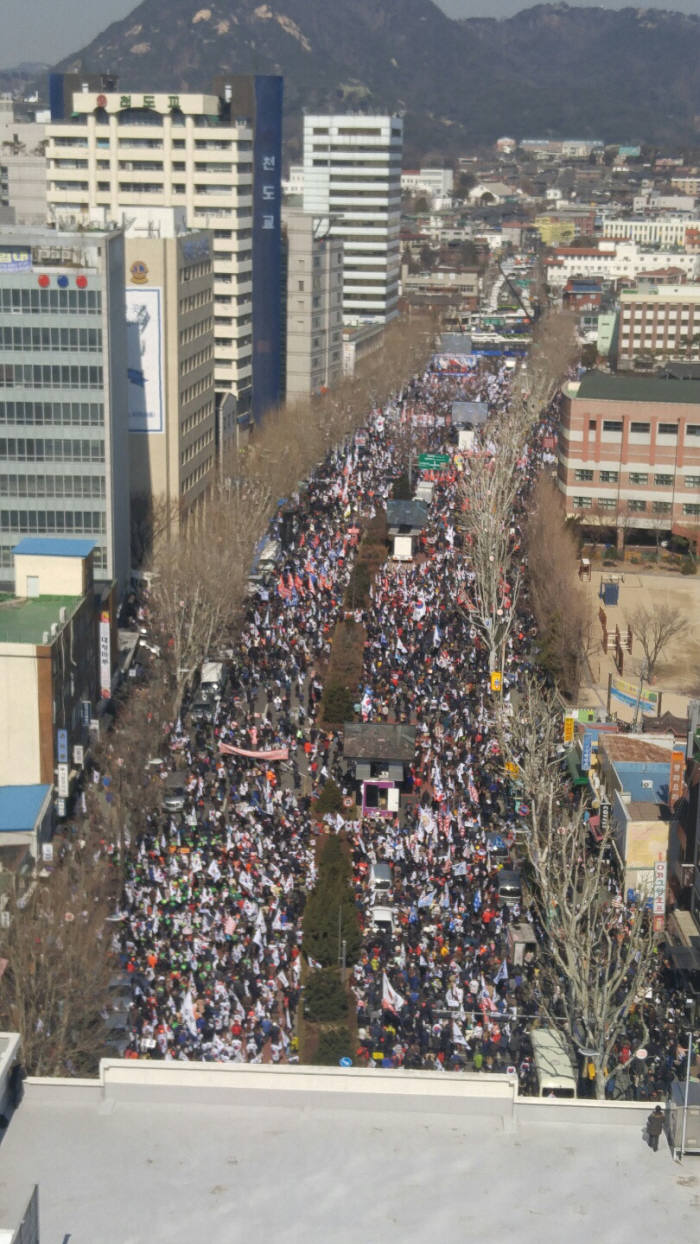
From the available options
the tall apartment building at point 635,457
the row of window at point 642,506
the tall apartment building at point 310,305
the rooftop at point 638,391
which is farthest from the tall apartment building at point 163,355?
the tall apartment building at point 310,305

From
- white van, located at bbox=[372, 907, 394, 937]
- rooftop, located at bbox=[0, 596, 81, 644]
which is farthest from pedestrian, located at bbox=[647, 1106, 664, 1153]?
rooftop, located at bbox=[0, 596, 81, 644]

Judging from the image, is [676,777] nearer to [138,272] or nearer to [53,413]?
[53,413]

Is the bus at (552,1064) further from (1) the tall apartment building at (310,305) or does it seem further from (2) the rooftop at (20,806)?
(1) the tall apartment building at (310,305)

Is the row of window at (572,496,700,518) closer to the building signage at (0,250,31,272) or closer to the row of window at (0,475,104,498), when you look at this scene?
the row of window at (0,475,104,498)

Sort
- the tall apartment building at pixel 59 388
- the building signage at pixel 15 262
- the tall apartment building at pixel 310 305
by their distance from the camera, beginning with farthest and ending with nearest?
the tall apartment building at pixel 310 305, the tall apartment building at pixel 59 388, the building signage at pixel 15 262

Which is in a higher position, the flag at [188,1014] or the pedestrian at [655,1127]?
the pedestrian at [655,1127]
